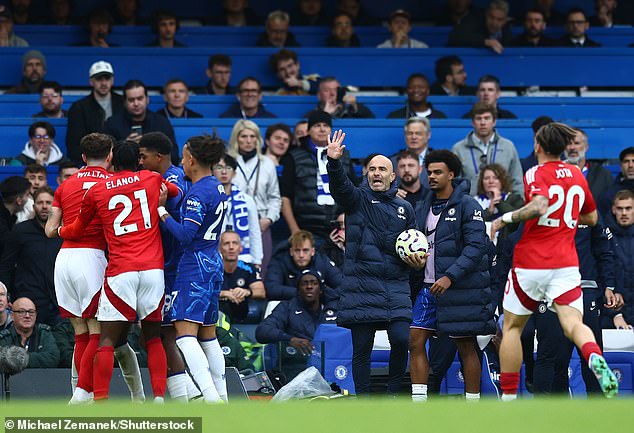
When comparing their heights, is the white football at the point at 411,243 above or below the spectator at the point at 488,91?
below

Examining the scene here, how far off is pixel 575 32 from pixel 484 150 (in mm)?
3989

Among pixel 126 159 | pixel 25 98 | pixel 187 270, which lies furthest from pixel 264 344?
pixel 25 98

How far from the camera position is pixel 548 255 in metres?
7.74

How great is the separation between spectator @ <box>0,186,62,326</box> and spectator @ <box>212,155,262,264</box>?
1.55 meters

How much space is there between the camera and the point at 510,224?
26.0 ft

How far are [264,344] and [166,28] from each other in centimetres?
550

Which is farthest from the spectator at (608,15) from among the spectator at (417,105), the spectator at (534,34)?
the spectator at (417,105)

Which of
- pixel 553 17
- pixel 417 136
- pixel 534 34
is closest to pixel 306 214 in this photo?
pixel 417 136

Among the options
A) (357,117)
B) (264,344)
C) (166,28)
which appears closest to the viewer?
(264,344)

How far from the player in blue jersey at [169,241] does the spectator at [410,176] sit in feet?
9.83

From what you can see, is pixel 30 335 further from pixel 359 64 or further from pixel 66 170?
pixel 359 64

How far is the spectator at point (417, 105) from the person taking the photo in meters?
13.2

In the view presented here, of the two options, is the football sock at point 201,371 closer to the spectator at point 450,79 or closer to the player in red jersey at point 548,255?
the player in red jersey at point 548,255

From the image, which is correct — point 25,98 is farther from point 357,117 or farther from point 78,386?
point 78,386
